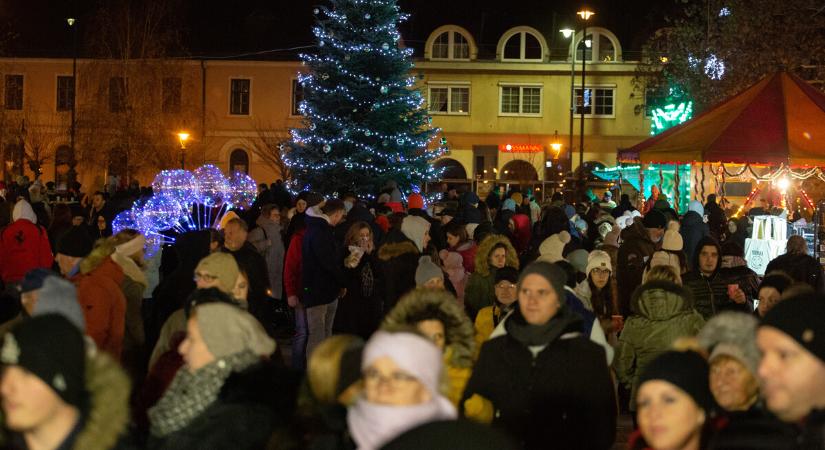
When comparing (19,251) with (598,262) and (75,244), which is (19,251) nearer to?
(75,244)

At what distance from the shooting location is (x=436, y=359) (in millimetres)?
3814

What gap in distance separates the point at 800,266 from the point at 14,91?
165ft

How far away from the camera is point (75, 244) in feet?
28.8

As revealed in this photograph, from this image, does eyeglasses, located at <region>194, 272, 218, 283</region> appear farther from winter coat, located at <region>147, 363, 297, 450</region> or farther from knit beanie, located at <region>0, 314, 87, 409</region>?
knit beanie, located at <region>0, 314, 87, 409</region>

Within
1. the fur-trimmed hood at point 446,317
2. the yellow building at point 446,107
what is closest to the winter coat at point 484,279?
the fur-trimmed hood at point 446,317

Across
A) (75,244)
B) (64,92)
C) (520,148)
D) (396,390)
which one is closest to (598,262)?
(75,244)

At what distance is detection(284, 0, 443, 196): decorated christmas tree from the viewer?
1041 inches

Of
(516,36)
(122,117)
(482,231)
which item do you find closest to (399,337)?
(482,231)

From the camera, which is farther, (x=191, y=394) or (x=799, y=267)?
(x=799, y=267)

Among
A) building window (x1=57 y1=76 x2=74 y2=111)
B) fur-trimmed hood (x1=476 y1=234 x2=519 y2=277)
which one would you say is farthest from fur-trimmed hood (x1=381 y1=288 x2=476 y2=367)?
building window (x1=57 y1=76 x2=74 y2=111)

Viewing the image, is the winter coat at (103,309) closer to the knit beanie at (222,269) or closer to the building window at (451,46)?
the knit beanie at (222,269)

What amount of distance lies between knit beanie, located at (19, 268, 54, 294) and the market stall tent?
1082 cm

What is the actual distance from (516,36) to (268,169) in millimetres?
13487

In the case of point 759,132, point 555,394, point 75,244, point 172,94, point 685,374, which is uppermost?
point 172,94
